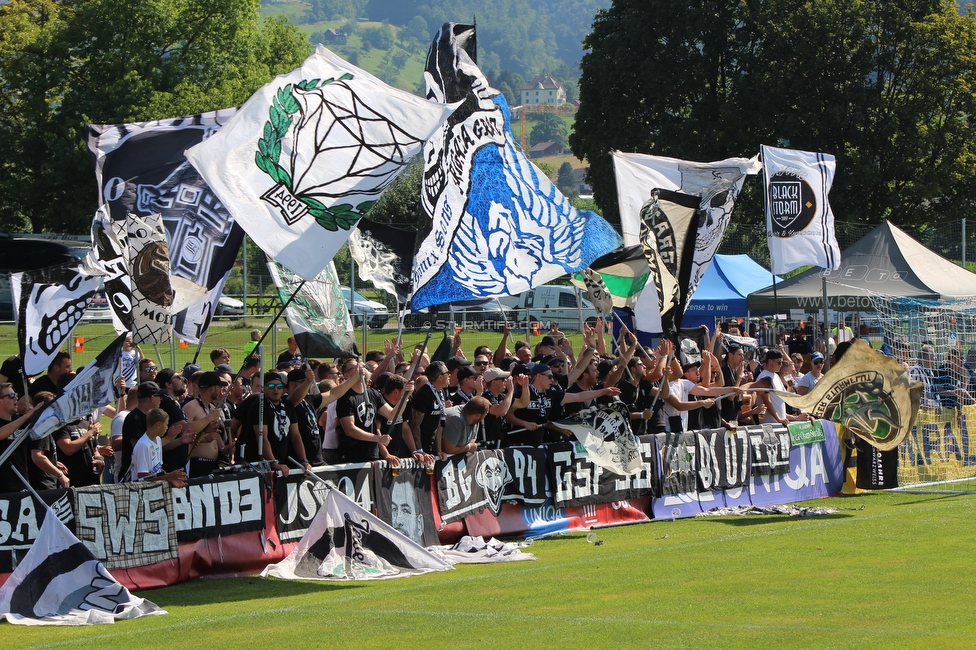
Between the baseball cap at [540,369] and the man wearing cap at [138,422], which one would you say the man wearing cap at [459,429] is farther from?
the man wearing cap at [138,422]

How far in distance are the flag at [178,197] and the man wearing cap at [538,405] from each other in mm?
3818

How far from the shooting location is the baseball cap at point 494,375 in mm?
13875

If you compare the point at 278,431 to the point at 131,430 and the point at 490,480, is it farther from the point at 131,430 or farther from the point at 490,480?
the point at 490,480

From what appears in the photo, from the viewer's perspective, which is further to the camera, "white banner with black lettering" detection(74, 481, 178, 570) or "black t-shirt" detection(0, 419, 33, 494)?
"white banner with black lettering" detection(74, 481, 178, 570)

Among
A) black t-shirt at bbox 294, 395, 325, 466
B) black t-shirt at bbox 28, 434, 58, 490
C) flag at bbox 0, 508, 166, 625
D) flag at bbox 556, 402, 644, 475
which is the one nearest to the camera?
flag at bbox 0, 508, 166, 625

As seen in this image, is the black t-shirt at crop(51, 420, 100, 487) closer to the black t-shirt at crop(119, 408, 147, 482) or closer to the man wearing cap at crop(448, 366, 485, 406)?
the black t-shirt at crop(119, 408, 147, 482)

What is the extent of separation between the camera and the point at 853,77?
41562mm

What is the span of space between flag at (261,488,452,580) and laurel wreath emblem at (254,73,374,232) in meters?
2.63

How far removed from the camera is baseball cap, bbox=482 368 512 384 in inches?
546

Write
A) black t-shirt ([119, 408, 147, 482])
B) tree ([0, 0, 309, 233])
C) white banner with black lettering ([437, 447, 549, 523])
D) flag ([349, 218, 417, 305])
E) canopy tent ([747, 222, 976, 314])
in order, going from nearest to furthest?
black t-shirt ([119, 408, 147, 482])
white banner with black lettering ([437, 447, 549, 523])
flag ([349, 218, 417, 305])
canopy tent ([747, 222, 976, 314])
tree ([0, 0, 309, 233])

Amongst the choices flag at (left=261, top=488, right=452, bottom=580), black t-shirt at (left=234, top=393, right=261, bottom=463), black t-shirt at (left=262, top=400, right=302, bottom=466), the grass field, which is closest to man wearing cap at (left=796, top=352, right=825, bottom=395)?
the grass field

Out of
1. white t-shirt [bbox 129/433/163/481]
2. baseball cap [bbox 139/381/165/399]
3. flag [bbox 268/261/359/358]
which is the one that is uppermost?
flag [bbox 268/261/359/358]

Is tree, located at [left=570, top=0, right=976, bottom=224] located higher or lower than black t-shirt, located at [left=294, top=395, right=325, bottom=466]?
higher

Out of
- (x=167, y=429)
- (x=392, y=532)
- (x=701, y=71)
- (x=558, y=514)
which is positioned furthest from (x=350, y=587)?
(x=701, y=71)
